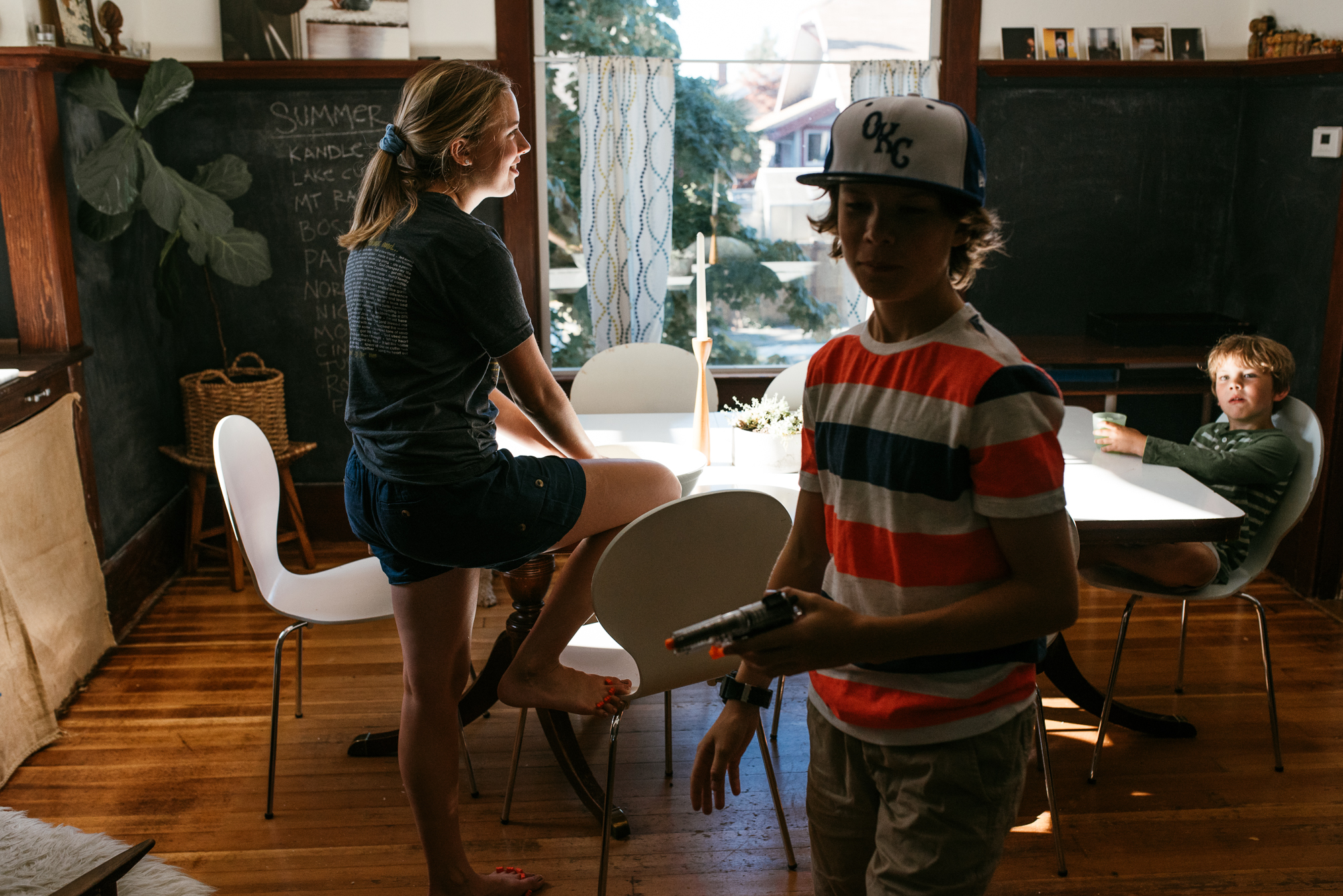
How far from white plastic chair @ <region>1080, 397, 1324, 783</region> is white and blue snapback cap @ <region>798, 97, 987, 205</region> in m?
1.73

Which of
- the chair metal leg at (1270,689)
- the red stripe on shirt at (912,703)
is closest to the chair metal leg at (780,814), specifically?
the red stripe on shirt at (912,703)

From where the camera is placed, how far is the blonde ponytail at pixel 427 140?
5.71 ft

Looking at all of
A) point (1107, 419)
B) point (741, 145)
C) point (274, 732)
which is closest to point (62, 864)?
point (274, 732)

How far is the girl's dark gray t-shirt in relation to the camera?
1688mm

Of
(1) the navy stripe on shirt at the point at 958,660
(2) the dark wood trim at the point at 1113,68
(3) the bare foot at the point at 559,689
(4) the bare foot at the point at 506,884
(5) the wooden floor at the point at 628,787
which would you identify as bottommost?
(5) the wooden floor at the point at 628,787

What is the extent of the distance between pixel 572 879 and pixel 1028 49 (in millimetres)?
3403

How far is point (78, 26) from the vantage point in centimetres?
328

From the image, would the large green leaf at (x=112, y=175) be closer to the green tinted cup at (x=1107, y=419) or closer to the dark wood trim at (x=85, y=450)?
the dark wood trim at (x=85, y=450)

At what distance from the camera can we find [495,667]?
8.71ft

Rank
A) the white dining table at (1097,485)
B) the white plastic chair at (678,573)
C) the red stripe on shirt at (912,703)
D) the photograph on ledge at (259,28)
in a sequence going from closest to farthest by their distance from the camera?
the red stripe on shirt at (912,703)
the white plastic chair at (678,573)
the white dining table at (1097,485)
the photograph on ledge at (259,28)

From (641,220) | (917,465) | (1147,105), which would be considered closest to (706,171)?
(641,220)

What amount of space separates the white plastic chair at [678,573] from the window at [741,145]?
2.53 m

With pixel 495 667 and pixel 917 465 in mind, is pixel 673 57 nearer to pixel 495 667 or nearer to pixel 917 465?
pixel 495 667

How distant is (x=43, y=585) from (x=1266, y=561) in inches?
119
